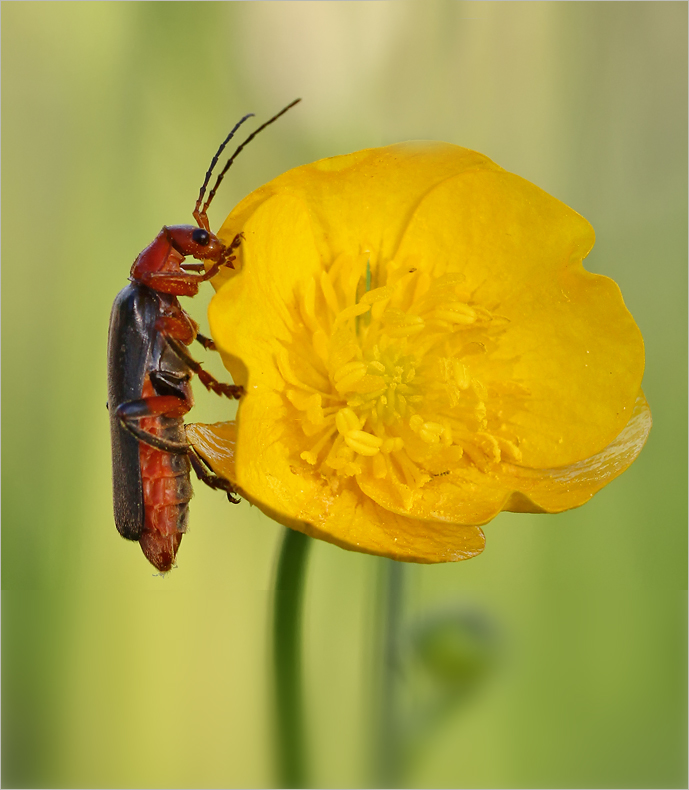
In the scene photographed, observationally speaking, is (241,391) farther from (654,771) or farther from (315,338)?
(654,771)

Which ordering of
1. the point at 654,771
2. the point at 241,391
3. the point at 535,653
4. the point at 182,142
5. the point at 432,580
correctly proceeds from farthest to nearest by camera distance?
1. the point at 182,142
2. the point at 432,580
3. the point at 535,653
4. the point at 654,771
5. the point at 241,391

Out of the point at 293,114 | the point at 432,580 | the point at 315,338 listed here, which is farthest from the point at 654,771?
the point at 293,114

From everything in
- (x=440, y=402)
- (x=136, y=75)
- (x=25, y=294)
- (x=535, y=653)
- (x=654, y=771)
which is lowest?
(x=654, y=771)

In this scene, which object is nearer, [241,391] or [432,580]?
[241,391]

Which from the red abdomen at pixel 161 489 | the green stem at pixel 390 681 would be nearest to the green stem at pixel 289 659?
the red abdomen at pixel 161 489

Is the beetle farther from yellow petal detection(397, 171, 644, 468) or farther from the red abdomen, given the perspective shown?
yellow petal detection(397, 171, 644, 468)

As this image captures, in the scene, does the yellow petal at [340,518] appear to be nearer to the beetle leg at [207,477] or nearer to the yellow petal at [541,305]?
the beetle leg at [207,477]

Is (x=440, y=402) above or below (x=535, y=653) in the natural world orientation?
above

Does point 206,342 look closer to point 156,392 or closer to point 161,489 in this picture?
point 156,392
